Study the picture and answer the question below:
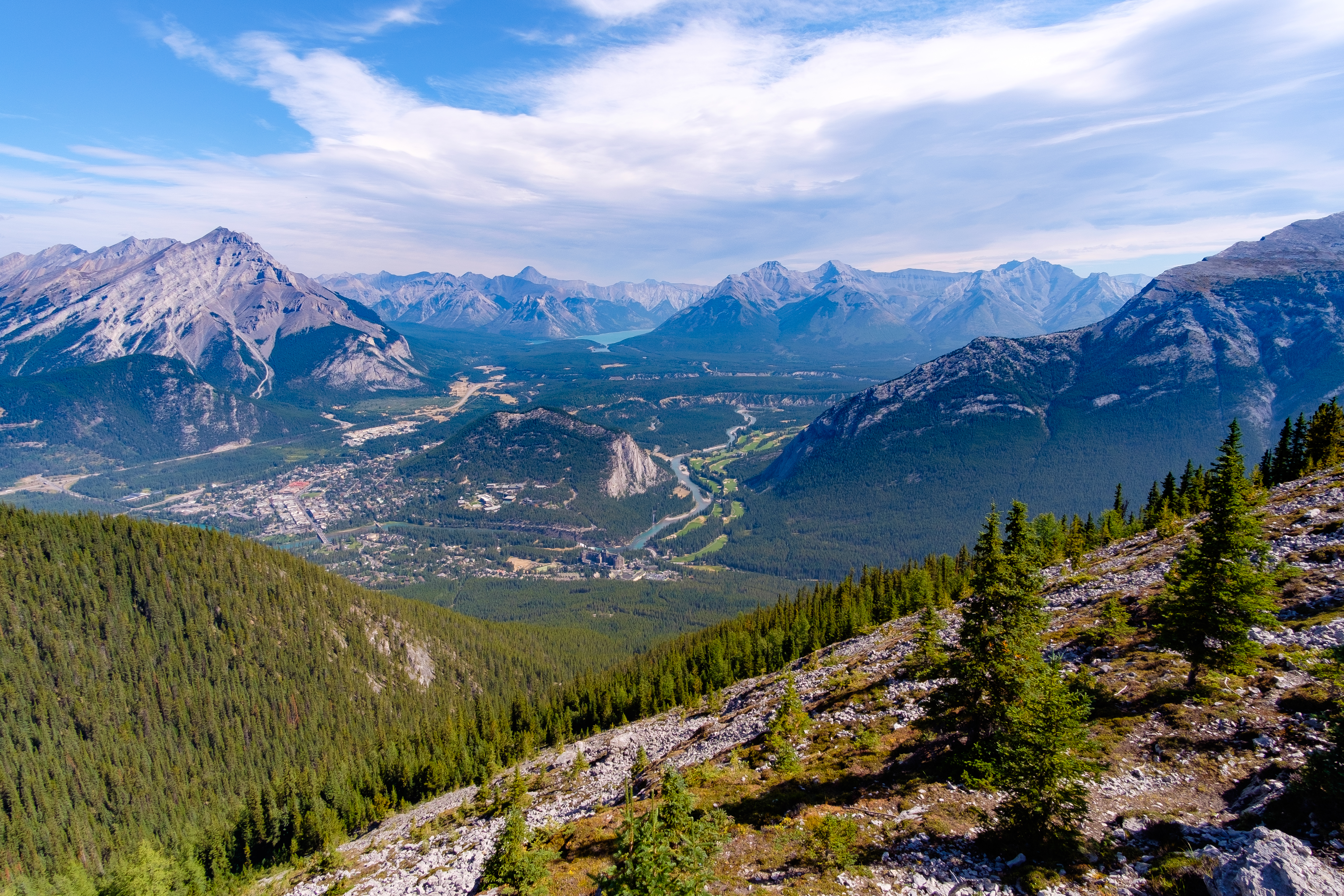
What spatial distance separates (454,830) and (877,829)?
45816 mm

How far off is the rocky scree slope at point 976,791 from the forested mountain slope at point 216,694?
20826 millimetres

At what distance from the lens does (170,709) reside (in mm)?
106125

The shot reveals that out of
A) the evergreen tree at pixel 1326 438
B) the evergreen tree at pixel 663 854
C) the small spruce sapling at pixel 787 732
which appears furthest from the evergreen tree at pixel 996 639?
the evergreen tree at pixel 1326 438

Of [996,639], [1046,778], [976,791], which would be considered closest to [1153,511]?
[996,639]

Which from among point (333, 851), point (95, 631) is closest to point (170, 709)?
point (95, 631)

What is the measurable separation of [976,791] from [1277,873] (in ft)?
55.8

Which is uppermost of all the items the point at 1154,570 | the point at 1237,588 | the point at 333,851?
the point at 1237,588

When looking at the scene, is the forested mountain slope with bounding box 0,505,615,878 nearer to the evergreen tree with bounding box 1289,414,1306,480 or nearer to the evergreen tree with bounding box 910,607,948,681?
the evergreen tree with bounding box 910,607,948,681

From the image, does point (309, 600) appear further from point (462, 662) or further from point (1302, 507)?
point (1302, 507)

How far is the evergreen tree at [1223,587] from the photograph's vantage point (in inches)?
1312

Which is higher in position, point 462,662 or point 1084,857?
point 1084,857

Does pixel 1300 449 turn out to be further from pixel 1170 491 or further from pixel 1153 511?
pixel 1153 511

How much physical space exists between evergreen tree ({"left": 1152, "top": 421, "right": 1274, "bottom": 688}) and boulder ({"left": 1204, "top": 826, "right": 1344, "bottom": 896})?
59.8 ft

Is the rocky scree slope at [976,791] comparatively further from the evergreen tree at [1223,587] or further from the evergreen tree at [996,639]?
the evergreen tree at [996,639]
